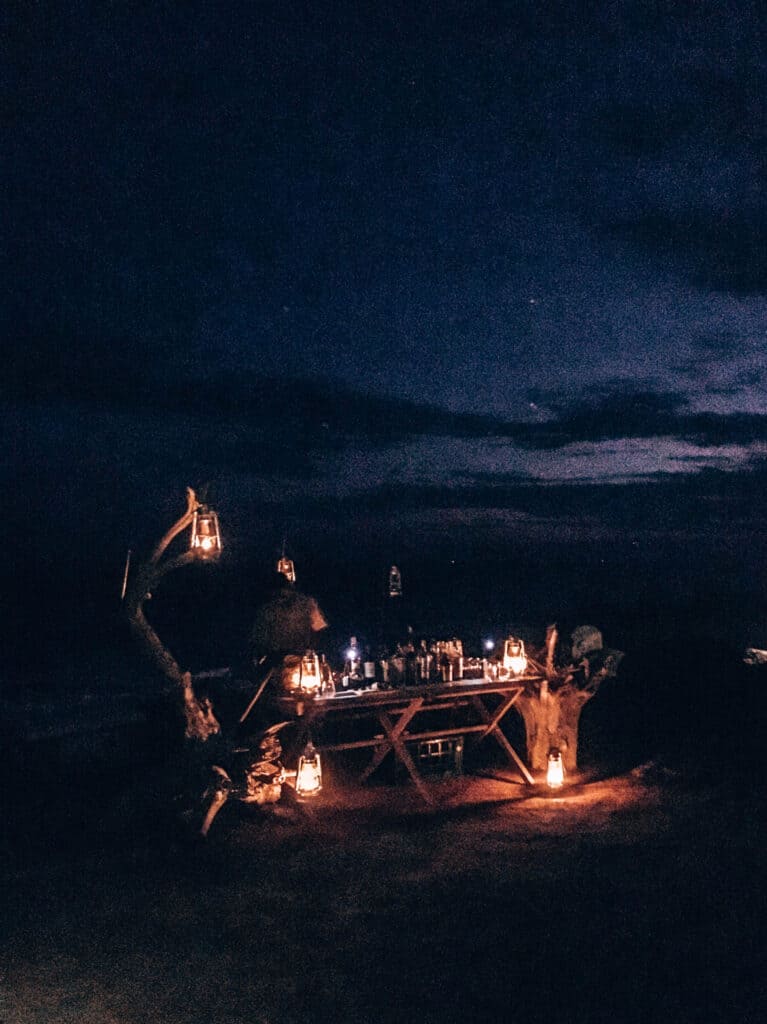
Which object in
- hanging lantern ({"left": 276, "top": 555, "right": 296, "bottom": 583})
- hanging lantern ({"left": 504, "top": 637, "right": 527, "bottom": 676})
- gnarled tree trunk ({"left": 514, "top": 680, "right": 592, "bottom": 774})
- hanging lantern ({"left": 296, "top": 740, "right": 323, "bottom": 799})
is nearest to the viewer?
hanging lantern ({"left": 296, "top": 740, "right": 323, "bottom": 799})

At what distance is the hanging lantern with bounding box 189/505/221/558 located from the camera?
29.7 ft

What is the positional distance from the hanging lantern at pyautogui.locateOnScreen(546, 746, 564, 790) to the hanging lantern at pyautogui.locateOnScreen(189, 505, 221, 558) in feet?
18.9

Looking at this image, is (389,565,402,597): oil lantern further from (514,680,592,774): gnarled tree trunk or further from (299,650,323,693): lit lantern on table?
(514,680,592,774): gnarled tree trunk

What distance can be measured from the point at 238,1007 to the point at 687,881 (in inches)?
193

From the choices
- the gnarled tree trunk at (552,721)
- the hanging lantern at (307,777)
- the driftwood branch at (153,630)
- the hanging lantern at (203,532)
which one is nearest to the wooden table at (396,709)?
the gnarled tree trunk at (552,721)

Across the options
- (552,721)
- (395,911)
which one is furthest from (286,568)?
(552,721)

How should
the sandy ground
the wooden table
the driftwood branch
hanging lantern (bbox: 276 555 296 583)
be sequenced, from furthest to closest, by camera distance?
hanging lantern (bbox: 276 555 296 583) < the wooden table < the driftwood branch < the sandy ground

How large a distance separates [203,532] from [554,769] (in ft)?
20.2

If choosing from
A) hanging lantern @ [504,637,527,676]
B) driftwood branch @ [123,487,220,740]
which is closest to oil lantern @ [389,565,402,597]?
hanging lantern @ [504,637,527,676]

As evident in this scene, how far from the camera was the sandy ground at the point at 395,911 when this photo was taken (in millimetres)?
6027

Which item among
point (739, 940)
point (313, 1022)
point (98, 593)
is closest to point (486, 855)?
point (739, 940)


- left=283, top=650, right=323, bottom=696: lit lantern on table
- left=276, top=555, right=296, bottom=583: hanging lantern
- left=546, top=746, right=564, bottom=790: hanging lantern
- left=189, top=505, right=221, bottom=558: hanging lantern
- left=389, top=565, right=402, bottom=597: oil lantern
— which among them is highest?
left=189, top=505, right=221, bottom=558: hanging lantern

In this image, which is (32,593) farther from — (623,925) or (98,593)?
(623,925)

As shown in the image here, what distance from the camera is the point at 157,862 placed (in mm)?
8695
